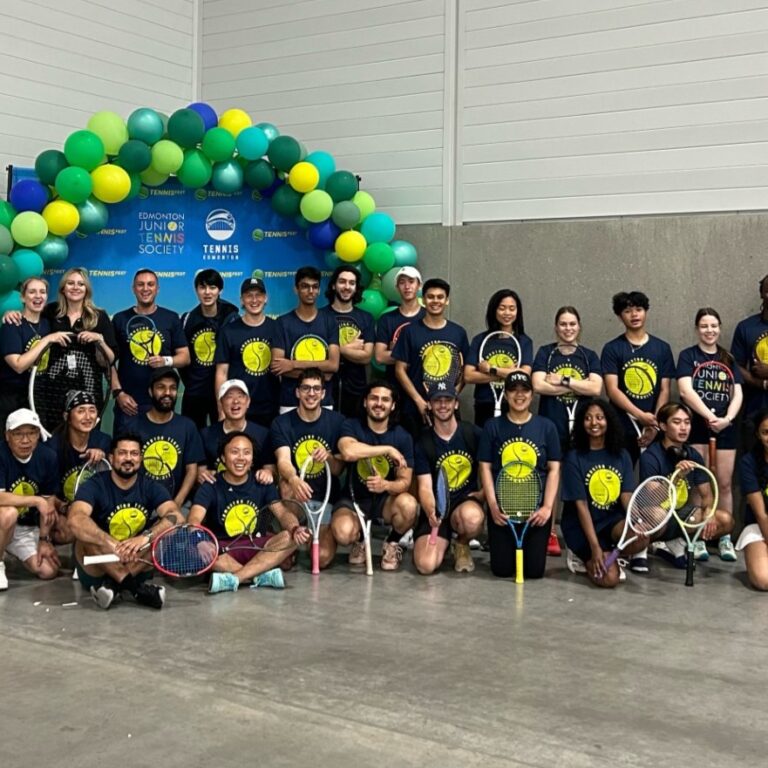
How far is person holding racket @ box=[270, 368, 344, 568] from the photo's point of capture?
7.66 metres

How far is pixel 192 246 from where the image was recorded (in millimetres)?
10164

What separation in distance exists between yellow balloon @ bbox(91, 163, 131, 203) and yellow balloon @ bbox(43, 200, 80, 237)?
1.05 ft

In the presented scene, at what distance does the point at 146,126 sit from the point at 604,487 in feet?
16.7

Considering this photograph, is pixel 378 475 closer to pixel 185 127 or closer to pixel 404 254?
pixel 404 254

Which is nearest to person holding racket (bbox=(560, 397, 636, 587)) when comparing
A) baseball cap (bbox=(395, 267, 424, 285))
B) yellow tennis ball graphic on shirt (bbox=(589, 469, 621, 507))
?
yellow tennis ball graphic on shirt (bbox=(589, 469, 621, 507))

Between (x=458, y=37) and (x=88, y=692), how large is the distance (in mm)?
7837

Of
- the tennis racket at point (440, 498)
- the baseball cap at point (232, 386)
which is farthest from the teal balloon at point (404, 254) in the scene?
the tennis racket at point (440, 498)

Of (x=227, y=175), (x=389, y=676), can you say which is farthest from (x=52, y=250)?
(x=389, y=676)

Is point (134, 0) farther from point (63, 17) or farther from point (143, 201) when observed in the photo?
point (143, 201)

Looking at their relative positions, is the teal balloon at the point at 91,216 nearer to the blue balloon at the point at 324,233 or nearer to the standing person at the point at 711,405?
the blue balloon at the point at 324,233

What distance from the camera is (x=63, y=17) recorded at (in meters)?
10.6

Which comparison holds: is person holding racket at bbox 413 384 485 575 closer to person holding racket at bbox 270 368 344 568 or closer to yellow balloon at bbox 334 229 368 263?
person holding racket at bbox 270 368 344 568

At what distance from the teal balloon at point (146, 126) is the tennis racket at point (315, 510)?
351 centimetres

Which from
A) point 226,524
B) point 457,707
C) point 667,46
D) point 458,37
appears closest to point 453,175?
point 458,37
